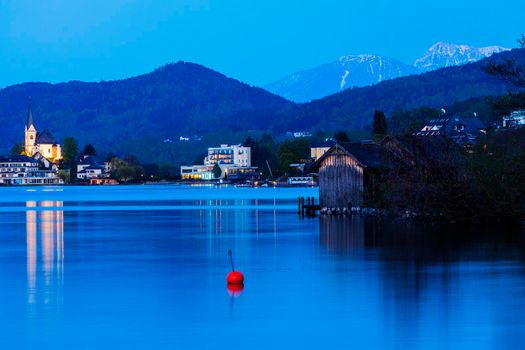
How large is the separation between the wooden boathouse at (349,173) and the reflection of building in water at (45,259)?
16.3 m

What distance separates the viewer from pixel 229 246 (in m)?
41.8

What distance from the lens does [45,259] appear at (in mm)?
36062

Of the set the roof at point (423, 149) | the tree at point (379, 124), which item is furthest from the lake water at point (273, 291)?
the tree at point (379, 124)

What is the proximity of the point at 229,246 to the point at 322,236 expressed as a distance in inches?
204

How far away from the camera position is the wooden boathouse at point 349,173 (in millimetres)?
59750

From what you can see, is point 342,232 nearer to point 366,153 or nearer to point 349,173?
point 349,173

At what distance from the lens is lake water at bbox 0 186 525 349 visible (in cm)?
1892

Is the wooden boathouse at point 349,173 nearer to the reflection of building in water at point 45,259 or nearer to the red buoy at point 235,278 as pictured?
the reflection of building in water at point 45,259

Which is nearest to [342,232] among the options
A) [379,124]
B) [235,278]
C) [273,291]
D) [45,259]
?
[45,259]

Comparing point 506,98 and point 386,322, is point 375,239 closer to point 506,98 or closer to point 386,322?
point 506,98

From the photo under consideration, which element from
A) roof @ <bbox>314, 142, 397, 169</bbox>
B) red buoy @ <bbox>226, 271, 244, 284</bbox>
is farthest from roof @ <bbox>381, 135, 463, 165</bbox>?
red buoy @ <bbox>226, 271, 244, 284</bbox>

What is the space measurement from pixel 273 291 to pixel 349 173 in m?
35.7

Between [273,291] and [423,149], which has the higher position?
[423,149]

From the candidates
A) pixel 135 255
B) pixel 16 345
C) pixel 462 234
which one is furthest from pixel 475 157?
pixel 16 345
